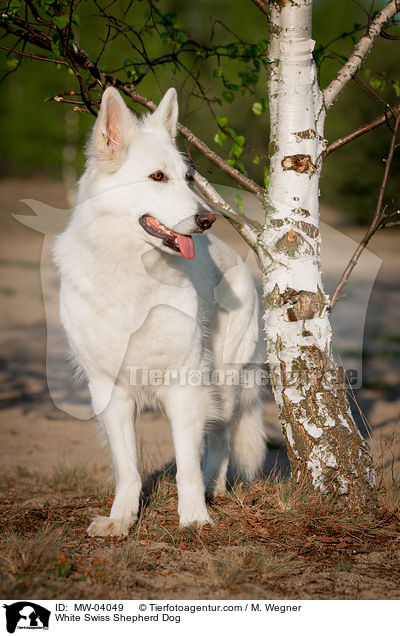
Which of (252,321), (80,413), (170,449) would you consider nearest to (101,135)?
(252,321)

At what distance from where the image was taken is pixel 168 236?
10.9 ft

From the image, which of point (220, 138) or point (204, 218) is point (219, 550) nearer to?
point (204, 218)

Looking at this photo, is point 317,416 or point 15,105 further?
point 15,105

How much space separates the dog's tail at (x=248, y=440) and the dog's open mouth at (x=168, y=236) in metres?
1.63

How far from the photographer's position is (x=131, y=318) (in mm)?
3395

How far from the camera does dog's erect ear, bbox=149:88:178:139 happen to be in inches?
146

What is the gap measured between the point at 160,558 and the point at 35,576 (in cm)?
64

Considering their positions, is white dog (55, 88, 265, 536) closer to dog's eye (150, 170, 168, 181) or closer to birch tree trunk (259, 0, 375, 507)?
dog's eye (150, 170, 168, 181)

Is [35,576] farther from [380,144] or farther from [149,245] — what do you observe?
[380,144]

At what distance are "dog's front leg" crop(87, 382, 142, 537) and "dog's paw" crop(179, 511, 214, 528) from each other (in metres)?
0.29

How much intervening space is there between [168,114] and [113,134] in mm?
532

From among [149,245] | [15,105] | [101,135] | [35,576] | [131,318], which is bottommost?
[35,576]

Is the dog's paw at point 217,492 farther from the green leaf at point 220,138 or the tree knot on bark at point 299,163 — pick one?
the green leaf at point 220,138
